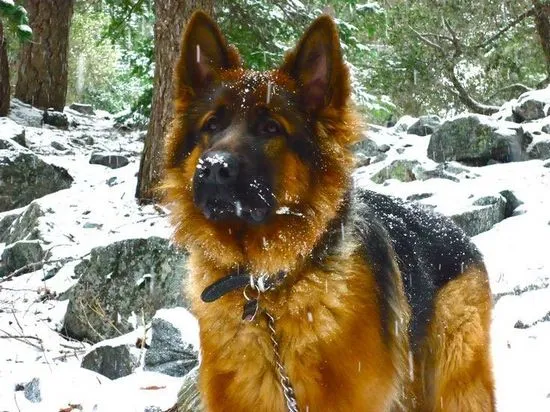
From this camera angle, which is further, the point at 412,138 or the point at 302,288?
the point at 412,138

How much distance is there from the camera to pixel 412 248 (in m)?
4.23

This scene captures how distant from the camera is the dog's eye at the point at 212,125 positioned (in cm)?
368

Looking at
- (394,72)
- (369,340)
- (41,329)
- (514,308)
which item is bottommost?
(41,329)

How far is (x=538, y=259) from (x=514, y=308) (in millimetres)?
1482

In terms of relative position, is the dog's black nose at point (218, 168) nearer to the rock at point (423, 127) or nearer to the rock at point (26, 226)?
the rock at point (26, 226)

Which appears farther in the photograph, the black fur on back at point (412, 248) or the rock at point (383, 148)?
the rock at point (383, 148)

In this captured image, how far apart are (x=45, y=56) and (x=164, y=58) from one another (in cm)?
908

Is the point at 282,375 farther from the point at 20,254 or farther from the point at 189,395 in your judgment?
the point at 20,254

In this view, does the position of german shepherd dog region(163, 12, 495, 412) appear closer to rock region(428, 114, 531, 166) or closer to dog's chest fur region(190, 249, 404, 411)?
dog's chest fur region(190, 249, 404, 411)

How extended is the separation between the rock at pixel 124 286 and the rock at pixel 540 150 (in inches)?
294

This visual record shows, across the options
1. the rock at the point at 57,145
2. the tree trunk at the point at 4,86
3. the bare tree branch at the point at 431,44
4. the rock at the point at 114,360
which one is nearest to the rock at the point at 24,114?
the tree trunk at the point at 4,86

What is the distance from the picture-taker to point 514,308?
5.88 m

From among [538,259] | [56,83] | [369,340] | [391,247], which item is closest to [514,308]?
[538,259]

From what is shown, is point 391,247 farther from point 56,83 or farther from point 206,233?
point 56,83
